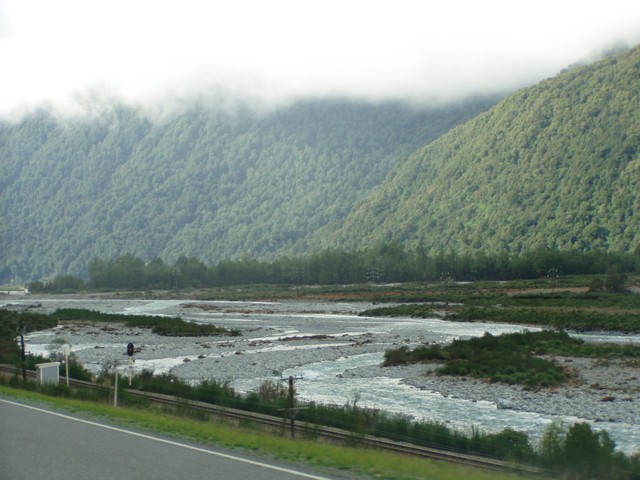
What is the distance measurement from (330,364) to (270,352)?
849 centimetres

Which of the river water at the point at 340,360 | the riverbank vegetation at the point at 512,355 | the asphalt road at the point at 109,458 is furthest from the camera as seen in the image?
the riverbank vegetation at the point at 512,355

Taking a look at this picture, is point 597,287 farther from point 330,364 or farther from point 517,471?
point 517,471

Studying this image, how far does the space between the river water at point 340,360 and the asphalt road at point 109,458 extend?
9452mm

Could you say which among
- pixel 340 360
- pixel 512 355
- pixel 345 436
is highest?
pixel 345 436

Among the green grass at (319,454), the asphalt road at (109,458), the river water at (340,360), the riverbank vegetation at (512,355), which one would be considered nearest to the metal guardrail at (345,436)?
the green grass at (319,454)

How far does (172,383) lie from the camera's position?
93.0ft

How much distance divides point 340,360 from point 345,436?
2878cm

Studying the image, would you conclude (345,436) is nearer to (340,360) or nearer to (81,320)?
(340,360)

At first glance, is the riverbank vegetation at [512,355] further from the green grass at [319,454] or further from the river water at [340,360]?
the green grass at [319,454]

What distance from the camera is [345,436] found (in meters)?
18.7

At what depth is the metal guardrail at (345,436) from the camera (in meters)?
15.8

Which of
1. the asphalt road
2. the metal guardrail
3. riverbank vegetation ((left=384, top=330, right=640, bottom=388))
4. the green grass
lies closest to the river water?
the metal guardrail

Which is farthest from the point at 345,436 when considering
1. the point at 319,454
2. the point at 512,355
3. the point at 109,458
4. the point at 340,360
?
the point at 340,360

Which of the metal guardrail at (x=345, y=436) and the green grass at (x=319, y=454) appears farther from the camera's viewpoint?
the metal guardrail at (x=345, y=436)
